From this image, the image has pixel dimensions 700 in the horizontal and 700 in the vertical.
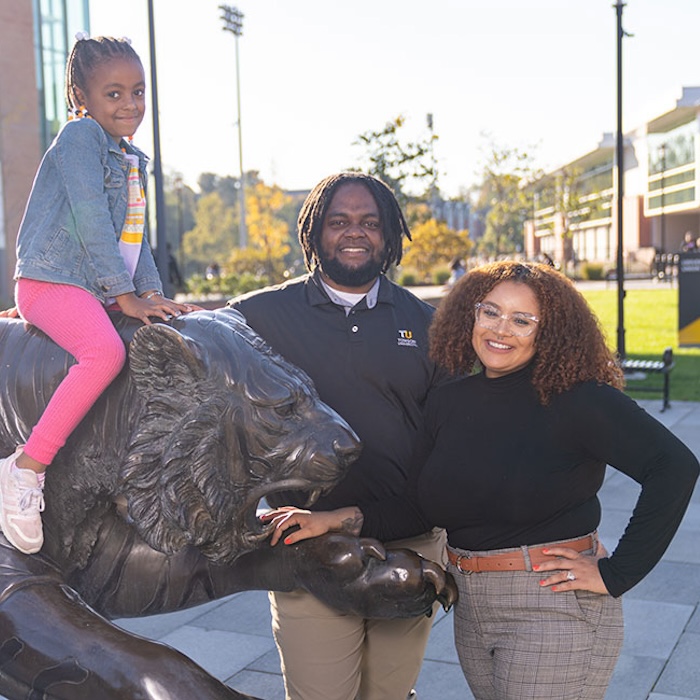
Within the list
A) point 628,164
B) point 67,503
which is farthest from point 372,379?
point 628,164

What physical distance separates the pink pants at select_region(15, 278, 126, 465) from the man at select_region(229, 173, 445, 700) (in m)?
0.99

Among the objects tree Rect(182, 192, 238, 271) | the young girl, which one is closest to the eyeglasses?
the young girl

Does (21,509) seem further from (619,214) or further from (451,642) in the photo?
(619,214)

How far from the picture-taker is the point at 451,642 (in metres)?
4.56

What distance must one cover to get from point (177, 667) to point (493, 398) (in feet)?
3.87

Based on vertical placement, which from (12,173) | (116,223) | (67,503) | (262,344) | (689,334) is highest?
(12,173)

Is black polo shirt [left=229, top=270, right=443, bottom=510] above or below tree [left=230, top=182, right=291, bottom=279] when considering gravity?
below

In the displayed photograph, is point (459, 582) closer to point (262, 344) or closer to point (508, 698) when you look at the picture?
point (508, 698)

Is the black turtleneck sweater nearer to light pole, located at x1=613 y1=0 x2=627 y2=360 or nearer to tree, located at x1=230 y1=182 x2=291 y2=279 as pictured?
light pole, located at x1=613 y1=0 x2=627 y2=360

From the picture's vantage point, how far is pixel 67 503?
184 cm

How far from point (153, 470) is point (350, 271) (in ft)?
4.13

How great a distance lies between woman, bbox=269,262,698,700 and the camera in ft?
7.72

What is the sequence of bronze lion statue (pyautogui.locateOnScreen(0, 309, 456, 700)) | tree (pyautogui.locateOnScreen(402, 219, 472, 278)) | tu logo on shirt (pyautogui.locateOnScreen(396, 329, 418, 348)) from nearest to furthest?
bronze lion statue (pyautogui.locateOnScreen(0, 309, 456, 700)) < tu logo on shirt (pyautogui.locateOnScreen(396, 329, 418, 348)) < tree (pyautogui.locateOnScreen(402, 219, 472, 278))

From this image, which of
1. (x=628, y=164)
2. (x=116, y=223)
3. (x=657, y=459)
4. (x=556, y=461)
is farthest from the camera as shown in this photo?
(x=628, y=164)
